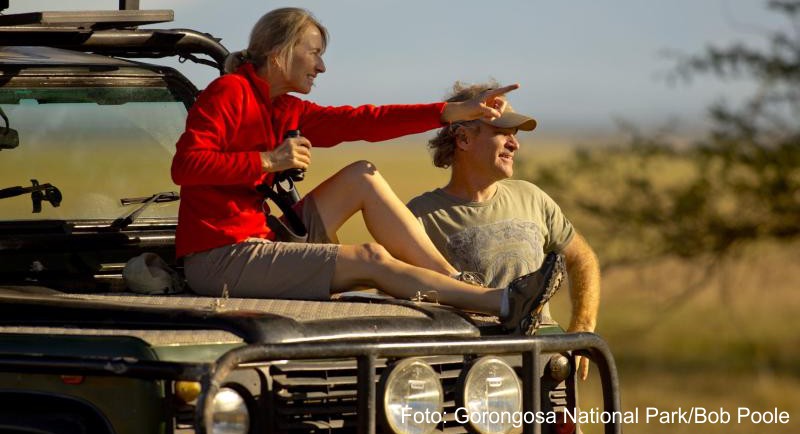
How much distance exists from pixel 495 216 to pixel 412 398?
1.77 metres

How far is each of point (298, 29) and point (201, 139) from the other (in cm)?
67

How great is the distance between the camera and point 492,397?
5.12 metres

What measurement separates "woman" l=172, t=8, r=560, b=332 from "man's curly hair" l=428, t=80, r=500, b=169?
32 cm

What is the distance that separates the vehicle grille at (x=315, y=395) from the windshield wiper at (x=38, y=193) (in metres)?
1.70

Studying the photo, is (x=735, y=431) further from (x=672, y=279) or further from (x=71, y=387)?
(x=71, y=387)

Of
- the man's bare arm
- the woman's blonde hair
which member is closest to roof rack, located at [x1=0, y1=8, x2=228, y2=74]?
the woman's blonde hair

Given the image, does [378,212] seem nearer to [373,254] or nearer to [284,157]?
[373,254]

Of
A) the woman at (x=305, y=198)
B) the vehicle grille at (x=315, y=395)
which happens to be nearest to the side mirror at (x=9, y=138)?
the woman at (x=305, y=198)

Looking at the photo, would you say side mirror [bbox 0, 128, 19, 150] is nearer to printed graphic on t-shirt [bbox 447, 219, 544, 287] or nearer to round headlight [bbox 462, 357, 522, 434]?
printed graphic on t-shirt [bbox 447, 219, 544, 287]

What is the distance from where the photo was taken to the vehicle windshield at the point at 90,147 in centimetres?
615

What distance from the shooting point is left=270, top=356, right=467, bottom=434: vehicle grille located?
4.77 metres

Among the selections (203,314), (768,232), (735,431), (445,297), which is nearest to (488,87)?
(445,297)

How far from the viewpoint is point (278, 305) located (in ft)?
17.5

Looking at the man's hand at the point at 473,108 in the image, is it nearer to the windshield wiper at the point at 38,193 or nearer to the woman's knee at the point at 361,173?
the woman's knee at the point at 361,173
